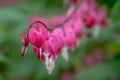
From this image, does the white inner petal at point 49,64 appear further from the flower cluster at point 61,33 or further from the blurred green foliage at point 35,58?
the blurred green foliage at point 35,58

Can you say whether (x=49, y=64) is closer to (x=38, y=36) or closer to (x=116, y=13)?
(x=38, y=36)

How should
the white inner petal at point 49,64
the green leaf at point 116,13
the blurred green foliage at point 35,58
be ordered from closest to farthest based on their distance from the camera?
the white inner petal at point 49,64 < the green leaf at point 116,13 < the blurred green foliage at point 35,58

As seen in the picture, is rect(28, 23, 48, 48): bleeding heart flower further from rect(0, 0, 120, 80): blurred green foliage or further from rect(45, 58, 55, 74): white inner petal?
rect(0, 0, 120, 80): blurred green foliage

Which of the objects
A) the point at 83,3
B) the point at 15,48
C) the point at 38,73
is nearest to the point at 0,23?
the point at 15,48

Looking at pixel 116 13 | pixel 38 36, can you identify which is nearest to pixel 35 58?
pixel 116 13

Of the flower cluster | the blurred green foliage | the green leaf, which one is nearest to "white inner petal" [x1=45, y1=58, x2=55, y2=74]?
the flower cluster

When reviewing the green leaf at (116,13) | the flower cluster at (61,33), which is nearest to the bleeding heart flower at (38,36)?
the flower cluster at (61,33)

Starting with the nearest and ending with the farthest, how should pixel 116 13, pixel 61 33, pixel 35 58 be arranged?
1. pixel 61 33
2. pixel 116 13
3. pixel 35 58
